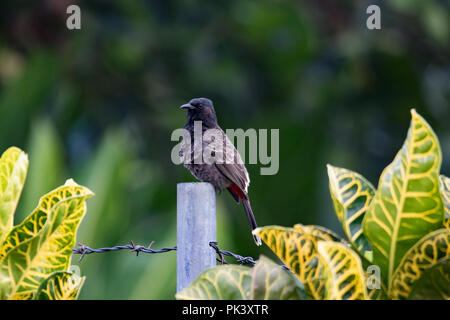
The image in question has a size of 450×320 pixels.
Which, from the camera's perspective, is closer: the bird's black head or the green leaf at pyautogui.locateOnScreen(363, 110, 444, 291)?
the green leaf at pyautogui.locateOnScreen(363, 110, 444, 291)

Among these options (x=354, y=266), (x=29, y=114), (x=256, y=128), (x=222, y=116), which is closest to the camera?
(x=354, y=266)

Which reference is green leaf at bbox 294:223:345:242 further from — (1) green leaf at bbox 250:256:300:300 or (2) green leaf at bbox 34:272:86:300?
(2) green leaf at bbox 34:272:86:300

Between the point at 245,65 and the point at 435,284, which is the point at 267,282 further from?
the point at 245,65

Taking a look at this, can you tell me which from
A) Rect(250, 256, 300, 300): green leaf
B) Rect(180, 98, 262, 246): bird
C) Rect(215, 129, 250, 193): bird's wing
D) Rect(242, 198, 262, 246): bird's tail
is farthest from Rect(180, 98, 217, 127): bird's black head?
Rect(250, 256, 300, 300): green leaf

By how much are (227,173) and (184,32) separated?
5942 mm

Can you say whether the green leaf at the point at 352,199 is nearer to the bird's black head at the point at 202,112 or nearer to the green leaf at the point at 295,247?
the green leaf at the point at 295,247

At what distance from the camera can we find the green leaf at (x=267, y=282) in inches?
49.9

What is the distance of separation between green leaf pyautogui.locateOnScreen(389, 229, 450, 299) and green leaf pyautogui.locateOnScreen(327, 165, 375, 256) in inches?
5.3

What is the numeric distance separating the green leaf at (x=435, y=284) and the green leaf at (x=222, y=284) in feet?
1.01

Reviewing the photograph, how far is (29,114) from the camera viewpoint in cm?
554

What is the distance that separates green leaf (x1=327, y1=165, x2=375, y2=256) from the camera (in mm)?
1404

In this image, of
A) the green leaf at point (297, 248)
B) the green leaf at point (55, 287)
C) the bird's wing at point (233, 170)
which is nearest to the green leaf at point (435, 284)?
the green leaf at point (297, 248)

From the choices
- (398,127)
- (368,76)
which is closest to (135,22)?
(368,76)
